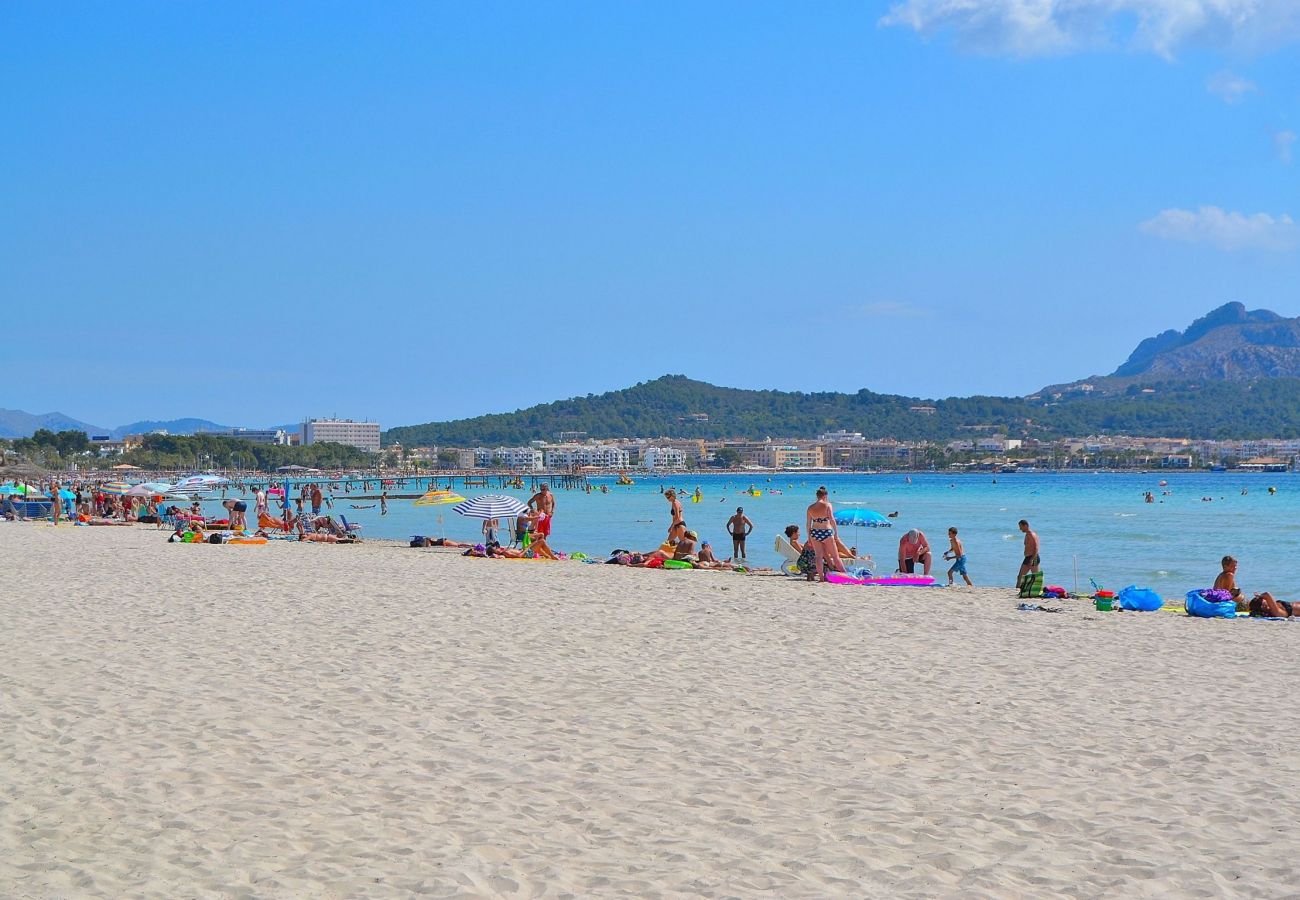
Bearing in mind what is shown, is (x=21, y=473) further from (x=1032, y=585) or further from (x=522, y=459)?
(x=522, y=459)

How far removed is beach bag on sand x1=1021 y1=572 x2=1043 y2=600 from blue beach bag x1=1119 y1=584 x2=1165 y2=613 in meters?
1.13

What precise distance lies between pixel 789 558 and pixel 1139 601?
17.8 feet

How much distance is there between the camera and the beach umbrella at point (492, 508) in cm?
2161

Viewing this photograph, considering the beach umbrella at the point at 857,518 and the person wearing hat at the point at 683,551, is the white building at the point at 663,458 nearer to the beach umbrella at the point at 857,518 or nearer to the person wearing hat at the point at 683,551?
the beach umbrella at the point at 857,518

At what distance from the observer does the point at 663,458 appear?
614ft

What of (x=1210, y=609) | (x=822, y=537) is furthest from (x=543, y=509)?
(x=1210, y=609)

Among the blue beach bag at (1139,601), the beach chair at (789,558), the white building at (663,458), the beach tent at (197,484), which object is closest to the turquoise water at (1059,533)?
the beach chair at (789,558)

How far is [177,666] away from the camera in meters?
8.21

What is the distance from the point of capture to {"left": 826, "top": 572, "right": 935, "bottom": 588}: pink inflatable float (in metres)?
15.4

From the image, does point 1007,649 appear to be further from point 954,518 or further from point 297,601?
point 954,518

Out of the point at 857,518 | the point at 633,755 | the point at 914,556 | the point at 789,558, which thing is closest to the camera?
the point at 633,755

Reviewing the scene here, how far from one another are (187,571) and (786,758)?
1166 cm

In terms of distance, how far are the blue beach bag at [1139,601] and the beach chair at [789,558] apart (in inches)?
169

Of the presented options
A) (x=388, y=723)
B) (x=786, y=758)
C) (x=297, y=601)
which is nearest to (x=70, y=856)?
(x=388, y=723)
